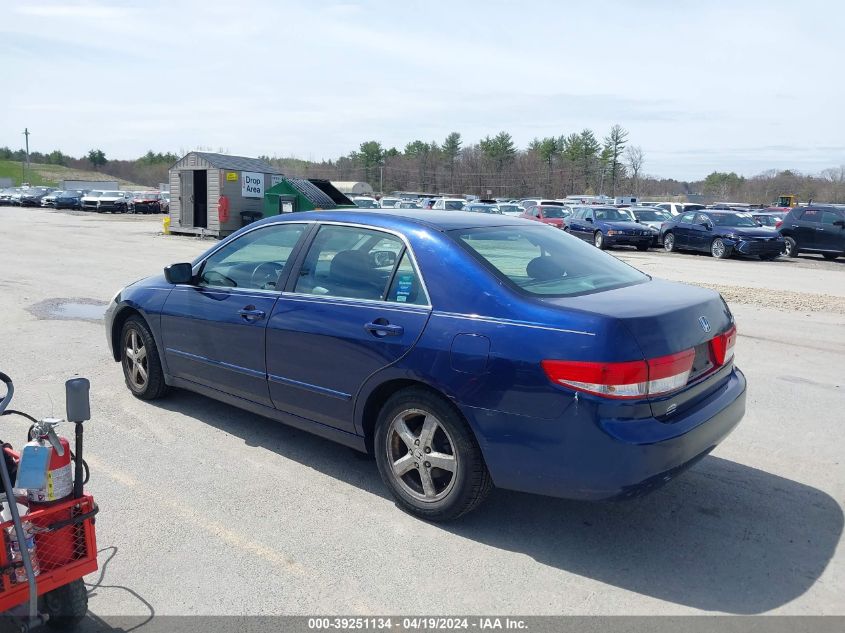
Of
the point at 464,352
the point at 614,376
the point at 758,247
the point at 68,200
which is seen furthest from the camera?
the point at 68,200

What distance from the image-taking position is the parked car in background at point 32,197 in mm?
62256

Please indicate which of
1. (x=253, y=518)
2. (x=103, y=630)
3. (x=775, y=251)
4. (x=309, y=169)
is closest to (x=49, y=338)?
(x=253, y=518)

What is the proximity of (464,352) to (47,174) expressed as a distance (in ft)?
467

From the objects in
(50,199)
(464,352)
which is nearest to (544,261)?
(464,352)

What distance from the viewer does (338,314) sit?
13.6ft

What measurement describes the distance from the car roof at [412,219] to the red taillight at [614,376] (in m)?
1.22

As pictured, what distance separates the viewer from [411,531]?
3770 millimetres

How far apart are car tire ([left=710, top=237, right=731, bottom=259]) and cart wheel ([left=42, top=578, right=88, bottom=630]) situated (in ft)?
73.2

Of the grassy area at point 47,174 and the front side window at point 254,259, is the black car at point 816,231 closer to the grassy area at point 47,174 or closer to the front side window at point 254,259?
the front side window at point 254,259

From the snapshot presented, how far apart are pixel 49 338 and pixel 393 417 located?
6.00 m

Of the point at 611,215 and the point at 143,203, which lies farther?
the point at 143,203

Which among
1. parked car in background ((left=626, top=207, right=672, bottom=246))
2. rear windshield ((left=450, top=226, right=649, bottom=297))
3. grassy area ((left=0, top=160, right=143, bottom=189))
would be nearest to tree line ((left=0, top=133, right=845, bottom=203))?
grassy area ((left=0, top=160, right=143, bottom=189))

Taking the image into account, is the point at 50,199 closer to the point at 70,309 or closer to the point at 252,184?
the point at 252,184

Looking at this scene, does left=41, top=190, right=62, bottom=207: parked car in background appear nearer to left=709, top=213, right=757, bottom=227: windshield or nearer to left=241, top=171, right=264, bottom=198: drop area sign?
left=241, top=171, right=264, bottom=198: drop area sign
